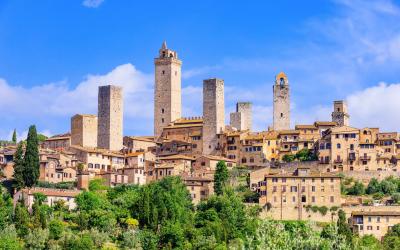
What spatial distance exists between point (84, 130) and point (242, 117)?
14.8 metres

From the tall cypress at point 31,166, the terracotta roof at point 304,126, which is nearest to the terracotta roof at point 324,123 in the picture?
the terracotta roof at point 304,126

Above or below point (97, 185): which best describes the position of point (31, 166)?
above

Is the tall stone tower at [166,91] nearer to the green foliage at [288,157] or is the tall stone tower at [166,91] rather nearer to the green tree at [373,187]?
the green foliage at [288,157]

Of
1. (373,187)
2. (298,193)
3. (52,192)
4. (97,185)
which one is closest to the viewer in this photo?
(52,192)

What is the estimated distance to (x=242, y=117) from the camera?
314 feet

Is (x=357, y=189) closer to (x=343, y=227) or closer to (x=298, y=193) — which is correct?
(x=298, y=193)

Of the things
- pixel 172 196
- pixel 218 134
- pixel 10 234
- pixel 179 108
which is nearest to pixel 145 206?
pixel 172 196

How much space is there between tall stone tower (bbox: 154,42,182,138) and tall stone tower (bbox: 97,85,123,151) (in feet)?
14.2

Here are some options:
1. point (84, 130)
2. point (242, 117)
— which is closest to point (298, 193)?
point (242, 117)

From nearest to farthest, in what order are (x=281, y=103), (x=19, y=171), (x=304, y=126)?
(x=19, y=171) < (x=304, y=126) < (x=281, y=103)

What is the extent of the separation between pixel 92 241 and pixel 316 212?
16958 millimetres

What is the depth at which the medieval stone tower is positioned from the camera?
95.4 m

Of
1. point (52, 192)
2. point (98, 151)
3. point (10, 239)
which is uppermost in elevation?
→ point (98, 151)

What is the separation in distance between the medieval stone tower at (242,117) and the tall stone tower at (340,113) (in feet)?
Result: 28.8
